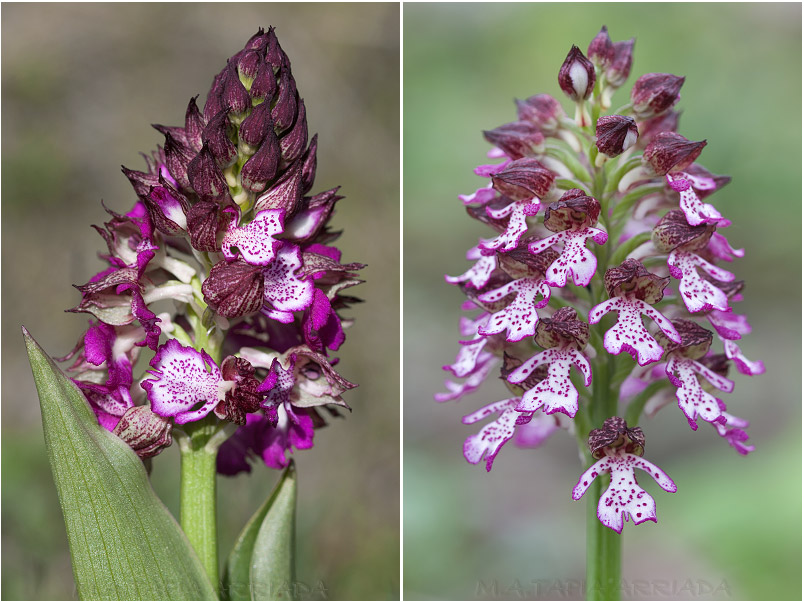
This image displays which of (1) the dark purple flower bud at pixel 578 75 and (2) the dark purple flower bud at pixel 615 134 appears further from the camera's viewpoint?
(1) the dark purple flower bud at pixel 578 75

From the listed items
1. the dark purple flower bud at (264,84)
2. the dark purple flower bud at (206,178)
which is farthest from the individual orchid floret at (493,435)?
the dark purple flower bud at (264,84)

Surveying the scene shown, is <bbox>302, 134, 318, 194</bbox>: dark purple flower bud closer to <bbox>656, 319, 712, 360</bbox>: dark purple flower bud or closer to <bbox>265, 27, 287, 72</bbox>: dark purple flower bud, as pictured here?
<bbox>265, 27, 287, 72</bbox>: dark purple flower bud

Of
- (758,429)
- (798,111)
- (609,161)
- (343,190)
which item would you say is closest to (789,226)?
(798,111)

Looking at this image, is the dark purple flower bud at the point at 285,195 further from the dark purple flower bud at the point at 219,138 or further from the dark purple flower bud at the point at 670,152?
the dark purple flower bud at the point at 670,152

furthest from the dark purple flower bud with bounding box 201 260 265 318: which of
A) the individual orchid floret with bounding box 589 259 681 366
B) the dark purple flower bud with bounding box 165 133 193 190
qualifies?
the individual orchid floret with bounding box 589 259 681 366

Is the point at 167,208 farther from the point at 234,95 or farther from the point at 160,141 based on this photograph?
the point at 160,141

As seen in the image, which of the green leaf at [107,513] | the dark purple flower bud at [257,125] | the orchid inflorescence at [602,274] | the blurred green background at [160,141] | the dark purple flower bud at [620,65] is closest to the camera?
the green leaf at [107,513]

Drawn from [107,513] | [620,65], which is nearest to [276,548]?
[107,513]
